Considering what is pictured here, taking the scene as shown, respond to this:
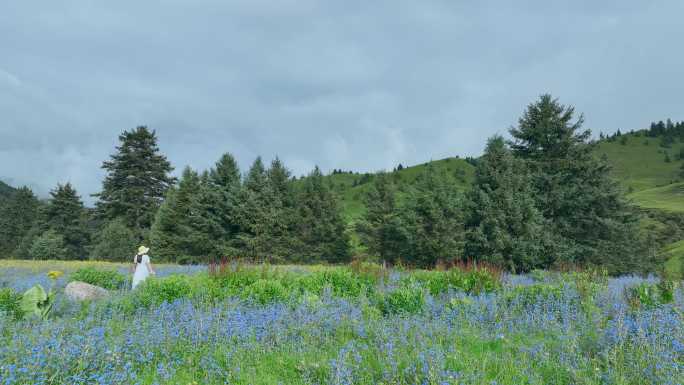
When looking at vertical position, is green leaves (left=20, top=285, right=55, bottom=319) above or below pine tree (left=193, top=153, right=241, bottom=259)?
below

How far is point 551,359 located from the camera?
15.5ft

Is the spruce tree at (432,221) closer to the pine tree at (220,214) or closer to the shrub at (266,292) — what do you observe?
the pine tree at (220,214)

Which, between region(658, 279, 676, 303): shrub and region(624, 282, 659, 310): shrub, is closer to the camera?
region(624, 282, 659, 310): shrub

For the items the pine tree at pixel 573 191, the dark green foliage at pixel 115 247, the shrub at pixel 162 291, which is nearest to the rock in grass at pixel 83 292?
the shrub at pixel 162 291

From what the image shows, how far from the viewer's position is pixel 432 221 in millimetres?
29141

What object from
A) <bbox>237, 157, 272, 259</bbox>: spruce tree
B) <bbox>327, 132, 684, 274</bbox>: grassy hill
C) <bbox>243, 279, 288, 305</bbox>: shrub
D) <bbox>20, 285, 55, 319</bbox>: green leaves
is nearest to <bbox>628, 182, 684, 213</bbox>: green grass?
<bbox>327, 132, 684, 274</bbox>: grassy hill

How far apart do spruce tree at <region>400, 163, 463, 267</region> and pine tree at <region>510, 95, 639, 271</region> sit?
654cm

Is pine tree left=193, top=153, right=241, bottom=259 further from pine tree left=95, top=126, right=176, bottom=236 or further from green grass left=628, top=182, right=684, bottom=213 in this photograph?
green grass left=628, top=182, right=684, bottom=213

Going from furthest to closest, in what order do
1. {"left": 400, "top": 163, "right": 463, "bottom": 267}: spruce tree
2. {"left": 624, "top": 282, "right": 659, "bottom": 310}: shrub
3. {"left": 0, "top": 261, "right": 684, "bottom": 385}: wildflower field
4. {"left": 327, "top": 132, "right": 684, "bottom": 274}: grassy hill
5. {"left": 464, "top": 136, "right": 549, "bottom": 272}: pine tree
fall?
{"left": 327, "top": 132, "right": 684, "bottom": 274}: grassy hill → {"left": 400, "top": 163, "right": 463, "bottom": 267}: spruce tree → {"left": 464, "top": 136, "right": 549, "bottom": 272}: pine tree → {"left": 624, "top": 282, "right": 659, "bottom": 310}: shrub → {"left": 0, "top": 261, "right": 684, "bottom": 385}: wildflower field

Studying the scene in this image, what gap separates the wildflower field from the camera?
4.06 m

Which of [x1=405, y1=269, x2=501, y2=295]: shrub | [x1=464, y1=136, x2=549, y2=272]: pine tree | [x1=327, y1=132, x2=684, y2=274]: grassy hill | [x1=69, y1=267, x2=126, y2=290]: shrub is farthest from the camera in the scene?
[x1=327, y1=132, x2=684, y2=274]: grassy hill

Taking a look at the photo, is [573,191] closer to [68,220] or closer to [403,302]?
[403,302]

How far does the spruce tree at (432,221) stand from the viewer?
28.0 metres

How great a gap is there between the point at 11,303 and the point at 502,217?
2426cm
